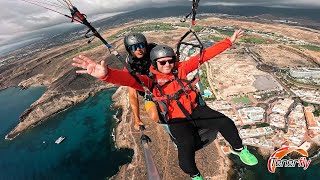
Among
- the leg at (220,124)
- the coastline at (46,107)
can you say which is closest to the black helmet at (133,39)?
the leg at (220,124)

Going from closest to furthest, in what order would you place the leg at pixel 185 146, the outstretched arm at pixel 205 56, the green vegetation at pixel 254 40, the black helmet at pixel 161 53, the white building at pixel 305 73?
the leg at pixel 185 146 < the black helmet at pixel 161 53 < the outstretched arm at pixel 205 56 < the white building at pixel 305 73 < the green vegetation at pixel 254 40

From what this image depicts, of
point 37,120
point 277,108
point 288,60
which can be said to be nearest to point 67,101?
point 37,120

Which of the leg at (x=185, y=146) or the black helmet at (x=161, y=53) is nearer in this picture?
the leg at (x=185, y=146)

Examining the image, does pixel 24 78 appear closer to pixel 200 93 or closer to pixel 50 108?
pixel 50 108

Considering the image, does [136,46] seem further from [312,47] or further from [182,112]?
[312,47]

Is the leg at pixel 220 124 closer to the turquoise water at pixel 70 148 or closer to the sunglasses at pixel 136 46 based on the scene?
the sunglasses at pixel 136 46

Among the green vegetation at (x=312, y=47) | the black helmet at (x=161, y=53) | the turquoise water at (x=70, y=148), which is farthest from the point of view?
the green vegetation at (x=312, y=47)

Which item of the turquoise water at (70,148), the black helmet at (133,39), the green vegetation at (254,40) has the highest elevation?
the black helmet at (133,39)

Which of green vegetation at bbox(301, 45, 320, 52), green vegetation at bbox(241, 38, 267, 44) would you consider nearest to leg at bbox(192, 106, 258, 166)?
green vegetation at bbox(301, 45, 320, 52)

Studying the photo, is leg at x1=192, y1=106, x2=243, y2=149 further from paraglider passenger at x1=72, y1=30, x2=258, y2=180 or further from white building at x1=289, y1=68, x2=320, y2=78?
white building at x1=289, y1=68, x2=320, y2=78
